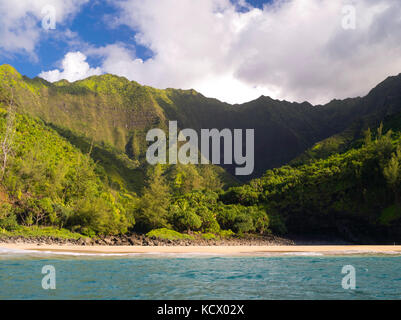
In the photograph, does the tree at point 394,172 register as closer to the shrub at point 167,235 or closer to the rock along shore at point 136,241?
the rock along shore at point 136,241

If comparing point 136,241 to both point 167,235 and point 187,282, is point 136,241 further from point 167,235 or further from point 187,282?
point 187,282

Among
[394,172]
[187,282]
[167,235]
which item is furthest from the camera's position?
[394,172]

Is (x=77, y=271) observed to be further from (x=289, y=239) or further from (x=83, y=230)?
(x=289, y=239)

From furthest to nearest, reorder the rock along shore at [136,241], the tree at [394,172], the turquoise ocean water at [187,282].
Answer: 1. the tree at [394,172]
2. the rock along shore at [136,241]
3. the turquoise ocean water at [187,282]

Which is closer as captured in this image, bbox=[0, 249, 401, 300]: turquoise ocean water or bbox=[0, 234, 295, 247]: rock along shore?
bbox=[0, 249, 401, 300]: turquoise ocean water

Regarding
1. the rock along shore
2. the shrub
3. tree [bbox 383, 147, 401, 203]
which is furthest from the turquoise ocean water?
tree [bbox 383, 147, 401, 203]

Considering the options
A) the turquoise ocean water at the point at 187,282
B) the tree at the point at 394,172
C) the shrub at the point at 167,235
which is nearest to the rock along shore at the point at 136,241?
the shrub at the point at 167,235

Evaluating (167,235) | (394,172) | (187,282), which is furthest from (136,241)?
(394,172)

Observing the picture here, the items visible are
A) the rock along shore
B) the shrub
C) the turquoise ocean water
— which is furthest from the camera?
the shrub

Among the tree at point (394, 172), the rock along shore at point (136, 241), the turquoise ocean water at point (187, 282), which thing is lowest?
the rock along shore at point (136, 241)

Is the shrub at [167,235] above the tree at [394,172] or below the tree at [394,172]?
below

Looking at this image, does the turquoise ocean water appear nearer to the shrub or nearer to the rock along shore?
the rock along shore
